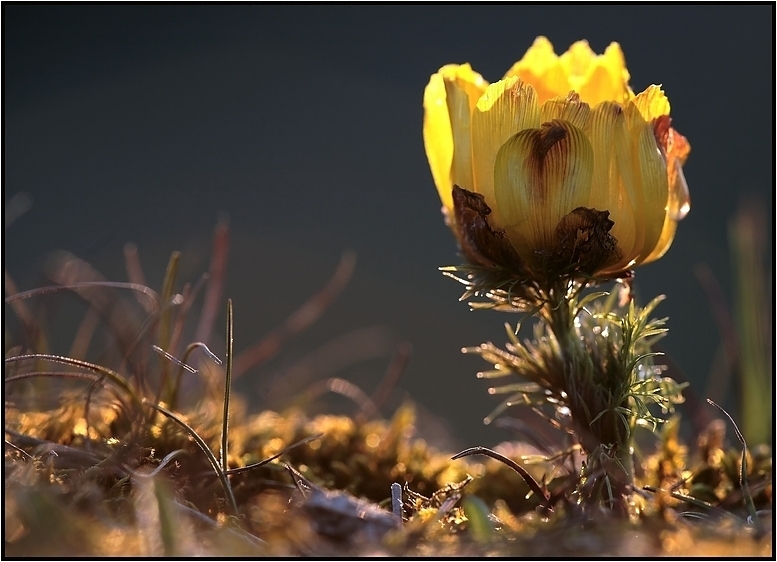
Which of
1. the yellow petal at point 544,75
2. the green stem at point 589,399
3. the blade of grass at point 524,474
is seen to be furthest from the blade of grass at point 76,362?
the yellow petal at point 544,75

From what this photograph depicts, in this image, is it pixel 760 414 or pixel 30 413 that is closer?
pixel 30 413

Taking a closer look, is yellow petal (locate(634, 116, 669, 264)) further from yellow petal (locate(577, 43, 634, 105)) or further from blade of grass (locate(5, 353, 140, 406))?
blade of grass (locate(5, 353, 140, 406))

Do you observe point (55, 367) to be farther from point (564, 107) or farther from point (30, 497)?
point (564, 107)

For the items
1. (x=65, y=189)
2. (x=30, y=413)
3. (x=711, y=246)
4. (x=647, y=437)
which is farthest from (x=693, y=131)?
(x=30, y=413)

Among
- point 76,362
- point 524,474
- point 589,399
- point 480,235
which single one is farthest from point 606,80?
point 76,362

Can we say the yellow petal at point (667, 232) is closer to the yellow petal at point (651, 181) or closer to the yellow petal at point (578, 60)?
the yellow petal at point (651, 181)

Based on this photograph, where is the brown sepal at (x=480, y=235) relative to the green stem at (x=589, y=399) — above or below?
above
